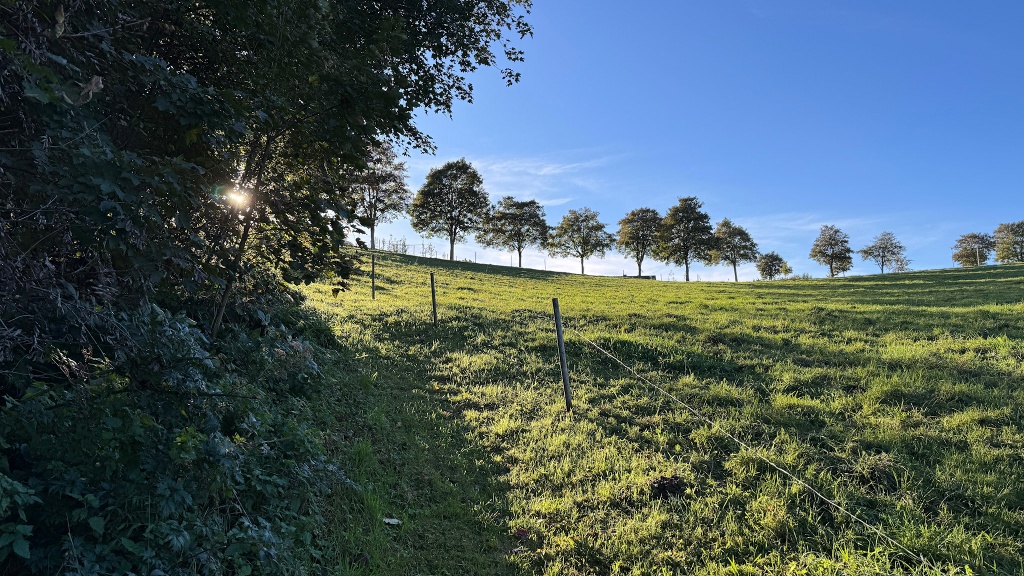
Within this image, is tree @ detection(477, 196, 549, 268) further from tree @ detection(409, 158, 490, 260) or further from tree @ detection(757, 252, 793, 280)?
tree @ detection(757, 252, 793, 280)

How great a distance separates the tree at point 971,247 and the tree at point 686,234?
44.2 m

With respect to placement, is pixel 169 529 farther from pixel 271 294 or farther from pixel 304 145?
pixel 304 145

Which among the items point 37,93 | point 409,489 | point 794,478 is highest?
point 37,93

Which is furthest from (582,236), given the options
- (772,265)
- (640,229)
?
(772,265)

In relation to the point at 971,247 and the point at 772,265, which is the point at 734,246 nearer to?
the point at 772,265

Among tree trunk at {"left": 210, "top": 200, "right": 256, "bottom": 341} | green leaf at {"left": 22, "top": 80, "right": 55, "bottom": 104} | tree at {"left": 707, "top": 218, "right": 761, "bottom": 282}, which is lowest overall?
tree trunk at {"left": 210, "top": 200, "right": 256, "bottom": 341}

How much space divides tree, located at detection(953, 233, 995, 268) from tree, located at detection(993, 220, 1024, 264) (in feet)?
9.57

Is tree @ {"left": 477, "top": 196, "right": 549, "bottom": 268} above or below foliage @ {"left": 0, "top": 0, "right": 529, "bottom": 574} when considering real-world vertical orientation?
above

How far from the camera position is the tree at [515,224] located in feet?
192

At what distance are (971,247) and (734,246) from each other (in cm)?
3937

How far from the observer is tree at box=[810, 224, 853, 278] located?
2308 inches

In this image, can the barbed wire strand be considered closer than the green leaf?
No

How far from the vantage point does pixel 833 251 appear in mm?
58969

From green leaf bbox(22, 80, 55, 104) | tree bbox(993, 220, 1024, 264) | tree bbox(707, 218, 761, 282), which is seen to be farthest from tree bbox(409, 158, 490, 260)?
tree bbox(993, 220, 1024, 264)
